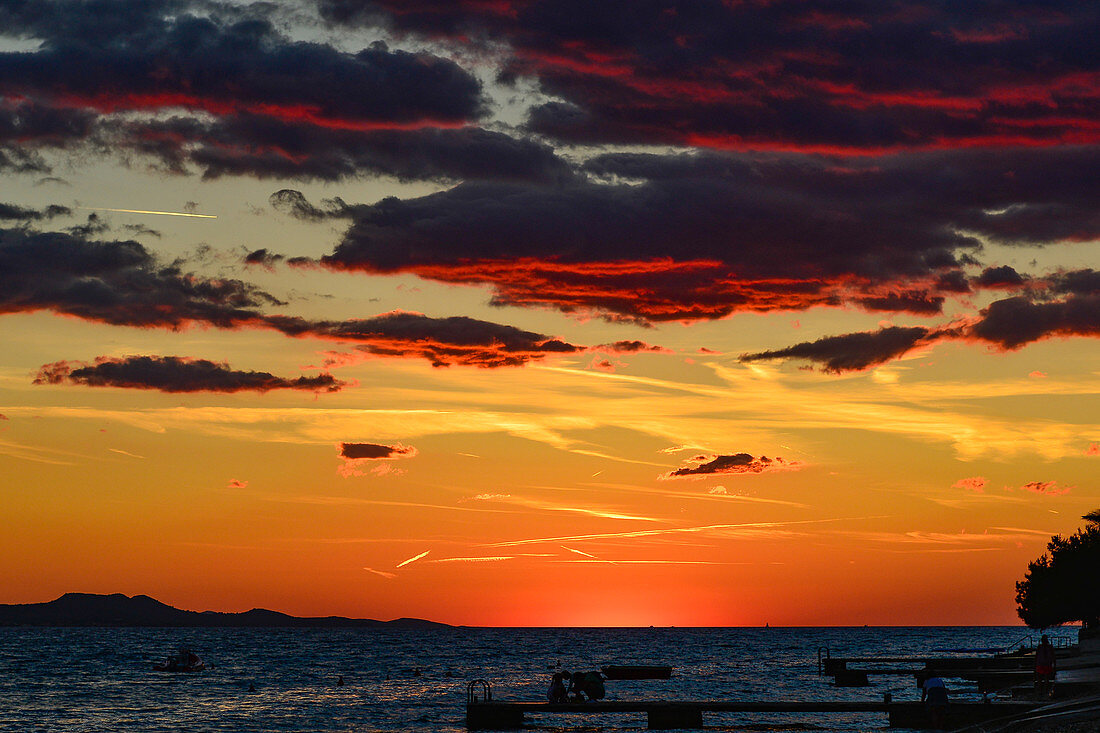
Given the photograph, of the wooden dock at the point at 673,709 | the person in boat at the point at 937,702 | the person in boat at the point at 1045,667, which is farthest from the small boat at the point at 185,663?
the person in boat at the point at 1045,667


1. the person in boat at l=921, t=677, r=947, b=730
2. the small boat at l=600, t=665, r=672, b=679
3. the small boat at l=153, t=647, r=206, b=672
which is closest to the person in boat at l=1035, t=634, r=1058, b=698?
the person in boat at l=921, t=677, r=947, b=730

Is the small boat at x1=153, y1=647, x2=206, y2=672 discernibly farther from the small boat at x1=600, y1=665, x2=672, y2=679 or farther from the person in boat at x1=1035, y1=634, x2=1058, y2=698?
the person in boat at x1=1035, y1=634, x2=1058, y2=698

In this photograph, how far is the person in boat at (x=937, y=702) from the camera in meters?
57.3

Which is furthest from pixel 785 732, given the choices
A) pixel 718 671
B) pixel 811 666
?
pixel 811 666

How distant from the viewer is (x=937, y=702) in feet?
188

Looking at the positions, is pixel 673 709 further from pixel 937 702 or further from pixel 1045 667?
pixel 1045 667

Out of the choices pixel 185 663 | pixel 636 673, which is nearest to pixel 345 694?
pixel 636 673

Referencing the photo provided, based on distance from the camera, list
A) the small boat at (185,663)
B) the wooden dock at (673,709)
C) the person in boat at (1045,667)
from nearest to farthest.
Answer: the person in boat at (1045,667) < the wooden dock at (673,709) < the small boat at (185,663)

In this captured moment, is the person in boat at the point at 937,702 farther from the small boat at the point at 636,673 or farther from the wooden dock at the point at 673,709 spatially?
the small boat at the point at 636,673

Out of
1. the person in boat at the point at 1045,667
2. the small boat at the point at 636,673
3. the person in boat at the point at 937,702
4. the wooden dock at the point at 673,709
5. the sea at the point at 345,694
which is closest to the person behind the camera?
the person in boat at the point at 937,702

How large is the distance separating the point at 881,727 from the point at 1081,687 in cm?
1149

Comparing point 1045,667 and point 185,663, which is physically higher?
point 1045,667

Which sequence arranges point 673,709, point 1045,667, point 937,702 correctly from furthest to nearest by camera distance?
point 673,709 → point 1045,667 → point 937,702

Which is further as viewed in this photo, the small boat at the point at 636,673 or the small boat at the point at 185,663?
the small boat at the point at 185,663
